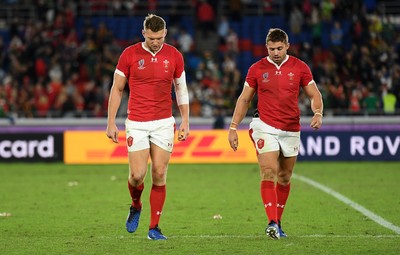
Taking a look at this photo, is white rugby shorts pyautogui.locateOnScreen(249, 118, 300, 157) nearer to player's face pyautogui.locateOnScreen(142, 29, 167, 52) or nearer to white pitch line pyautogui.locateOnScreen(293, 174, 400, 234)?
player's face pyautogui.locateOnScreen(142, 29, 167, 52)

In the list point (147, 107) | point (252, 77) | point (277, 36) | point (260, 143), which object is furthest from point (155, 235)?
point (277, 36)

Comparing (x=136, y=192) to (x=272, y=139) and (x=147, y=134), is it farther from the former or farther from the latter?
(x=272, y=139)

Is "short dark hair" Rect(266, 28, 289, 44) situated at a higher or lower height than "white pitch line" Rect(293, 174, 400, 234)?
higher

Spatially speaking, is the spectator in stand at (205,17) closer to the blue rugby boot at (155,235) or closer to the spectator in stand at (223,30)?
the spectator in stand at (223,30)

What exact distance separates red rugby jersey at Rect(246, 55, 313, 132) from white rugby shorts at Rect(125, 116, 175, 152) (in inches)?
40.2

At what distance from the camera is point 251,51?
30.7 metres

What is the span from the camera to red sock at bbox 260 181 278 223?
10180mm

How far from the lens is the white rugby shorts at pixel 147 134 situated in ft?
33.6

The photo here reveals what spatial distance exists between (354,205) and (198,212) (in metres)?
2.25

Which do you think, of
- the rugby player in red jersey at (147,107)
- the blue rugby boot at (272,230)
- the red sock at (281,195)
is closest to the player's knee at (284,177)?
the red sock at (281,195)

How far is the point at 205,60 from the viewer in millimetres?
28484

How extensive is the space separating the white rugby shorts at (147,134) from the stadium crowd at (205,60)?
13.6m

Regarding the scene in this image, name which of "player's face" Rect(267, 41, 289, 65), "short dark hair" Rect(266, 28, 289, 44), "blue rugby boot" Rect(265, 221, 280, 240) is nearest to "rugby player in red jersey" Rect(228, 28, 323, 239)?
"player's face" Rect(267, 41, 289, 65)

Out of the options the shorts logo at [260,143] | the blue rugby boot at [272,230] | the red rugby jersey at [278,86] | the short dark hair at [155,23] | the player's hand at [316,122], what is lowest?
the blue rugby boot at [272,230]
